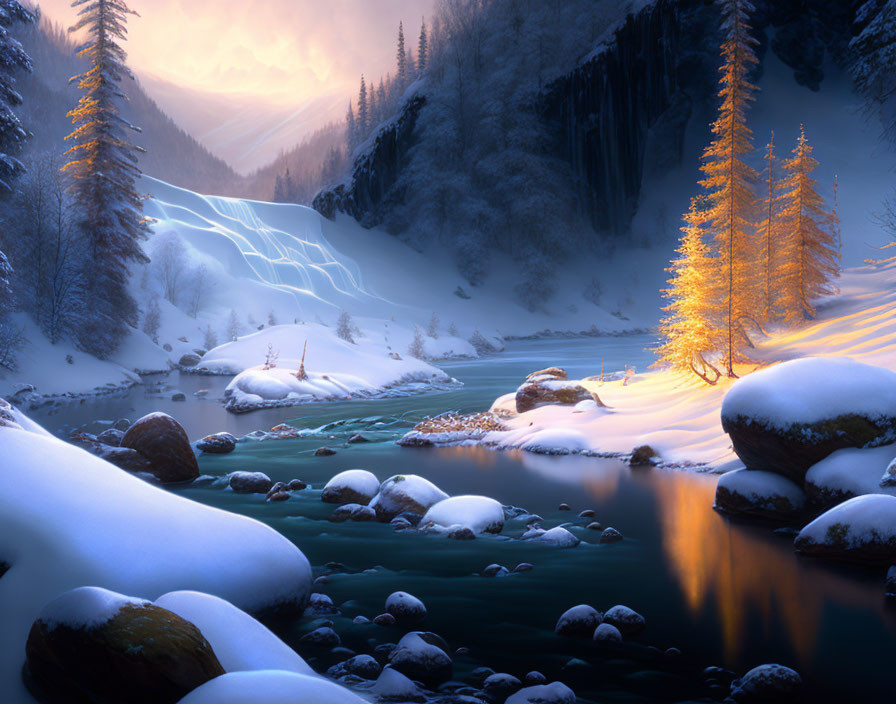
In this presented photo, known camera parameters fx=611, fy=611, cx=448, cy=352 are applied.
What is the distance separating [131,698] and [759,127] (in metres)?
83.9

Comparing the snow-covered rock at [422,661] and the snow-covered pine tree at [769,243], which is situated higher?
the snow-covered pine tree at [769,243]

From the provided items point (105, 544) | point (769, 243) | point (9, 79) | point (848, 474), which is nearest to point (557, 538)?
point (848, 474)

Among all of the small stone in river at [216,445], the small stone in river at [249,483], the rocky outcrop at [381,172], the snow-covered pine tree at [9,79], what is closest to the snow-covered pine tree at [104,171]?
the snow-covered pine tree at [9,79]

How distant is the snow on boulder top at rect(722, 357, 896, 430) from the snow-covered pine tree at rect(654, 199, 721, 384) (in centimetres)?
698

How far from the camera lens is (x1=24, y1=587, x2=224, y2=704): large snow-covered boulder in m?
3.19

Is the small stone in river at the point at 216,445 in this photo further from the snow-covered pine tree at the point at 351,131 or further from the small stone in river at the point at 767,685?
the snow-covered pine tree at the point at 351,131

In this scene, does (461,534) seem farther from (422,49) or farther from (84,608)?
(422,49)

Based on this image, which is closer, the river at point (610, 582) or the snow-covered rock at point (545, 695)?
the snow-covered rock at point (545, 695)

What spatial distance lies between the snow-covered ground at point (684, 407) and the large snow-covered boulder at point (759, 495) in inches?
90.4

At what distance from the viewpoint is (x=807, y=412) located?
27.6 ft

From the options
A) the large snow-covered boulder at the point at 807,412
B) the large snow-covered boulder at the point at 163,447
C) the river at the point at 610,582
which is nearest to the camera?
the river at the point at 610,582

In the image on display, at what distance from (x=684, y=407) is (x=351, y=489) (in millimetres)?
9251

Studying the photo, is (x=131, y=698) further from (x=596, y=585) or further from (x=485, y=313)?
(x=485, y=313)

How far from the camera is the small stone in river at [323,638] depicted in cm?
491
